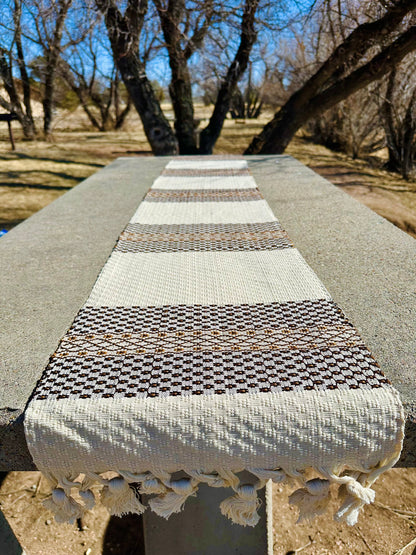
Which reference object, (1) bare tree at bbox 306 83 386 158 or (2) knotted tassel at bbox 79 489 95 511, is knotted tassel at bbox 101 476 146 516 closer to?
(2) knotted tassel at bbox 79 489 95 511

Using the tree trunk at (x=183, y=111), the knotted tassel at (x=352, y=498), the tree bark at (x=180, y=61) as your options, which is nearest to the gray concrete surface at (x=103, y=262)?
the knotted tassel at (x=352, y=498)

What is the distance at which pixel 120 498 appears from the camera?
87 cm

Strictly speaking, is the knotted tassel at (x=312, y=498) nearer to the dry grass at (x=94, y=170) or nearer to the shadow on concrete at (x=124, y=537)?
the shadow on concrete at (x=124, y=537)

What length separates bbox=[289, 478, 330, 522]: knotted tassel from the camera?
848mm

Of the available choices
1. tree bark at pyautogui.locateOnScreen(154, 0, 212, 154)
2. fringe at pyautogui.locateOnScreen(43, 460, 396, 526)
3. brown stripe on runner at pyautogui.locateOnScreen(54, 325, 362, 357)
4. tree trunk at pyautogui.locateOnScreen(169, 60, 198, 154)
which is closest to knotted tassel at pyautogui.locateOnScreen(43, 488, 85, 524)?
fringe at pyautogui.locateOnScreen(43, 460, 396, 526)

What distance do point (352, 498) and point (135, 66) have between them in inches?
222

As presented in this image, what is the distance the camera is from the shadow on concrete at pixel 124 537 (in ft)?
6.46

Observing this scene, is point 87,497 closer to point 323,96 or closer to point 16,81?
point 323,96

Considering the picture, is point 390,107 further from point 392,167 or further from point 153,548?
point 153,548

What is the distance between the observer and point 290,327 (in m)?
1.05

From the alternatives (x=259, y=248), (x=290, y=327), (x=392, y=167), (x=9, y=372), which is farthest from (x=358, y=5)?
(x=9, y=372)

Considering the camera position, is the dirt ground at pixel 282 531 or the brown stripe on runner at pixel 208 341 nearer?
the brown stripe on runner at pixel 208 341

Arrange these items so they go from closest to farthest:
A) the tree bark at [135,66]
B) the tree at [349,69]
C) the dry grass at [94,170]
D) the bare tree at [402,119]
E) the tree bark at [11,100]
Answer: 1. the tree at [349,69]
2. the tree bark at [135,66]
3. the dry grass at [94,170]
4. the bare tree at [402,119]
5. the tree bark at [11,100]

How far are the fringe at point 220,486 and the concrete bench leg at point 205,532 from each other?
2.34 ft
